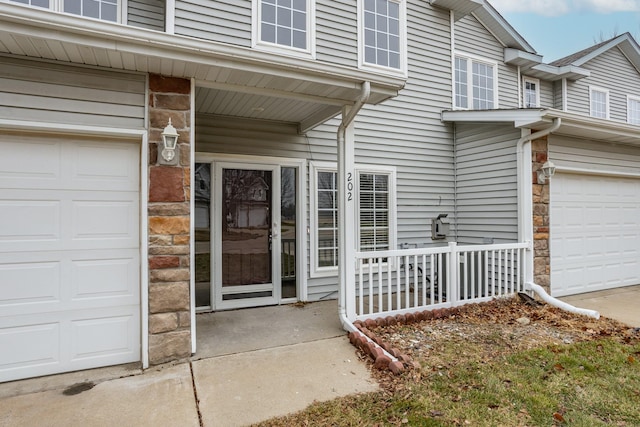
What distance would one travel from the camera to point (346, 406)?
2.53 m

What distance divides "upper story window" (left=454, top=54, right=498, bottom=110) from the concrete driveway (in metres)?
3.91

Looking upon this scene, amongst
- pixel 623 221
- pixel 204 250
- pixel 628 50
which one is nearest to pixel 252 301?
pixel 204 250

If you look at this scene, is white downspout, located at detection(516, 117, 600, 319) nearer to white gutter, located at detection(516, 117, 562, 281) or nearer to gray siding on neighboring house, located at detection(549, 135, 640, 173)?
white gutter, located at detection(516, 117, 562, 281)

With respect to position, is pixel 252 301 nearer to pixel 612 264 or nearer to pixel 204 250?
pixel 204 250

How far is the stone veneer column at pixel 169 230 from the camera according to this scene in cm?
313

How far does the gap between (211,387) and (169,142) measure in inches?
82.1

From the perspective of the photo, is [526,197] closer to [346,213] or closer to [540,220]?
[540,220]

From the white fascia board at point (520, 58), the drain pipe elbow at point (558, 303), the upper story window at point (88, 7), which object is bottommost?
the drain pipe elbow at point (558, 303)

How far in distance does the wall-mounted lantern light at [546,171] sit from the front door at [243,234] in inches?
144

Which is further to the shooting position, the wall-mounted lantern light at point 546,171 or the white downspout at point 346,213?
the wall-mounted lantern light at point 546,171

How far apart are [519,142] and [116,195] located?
5.23 meters

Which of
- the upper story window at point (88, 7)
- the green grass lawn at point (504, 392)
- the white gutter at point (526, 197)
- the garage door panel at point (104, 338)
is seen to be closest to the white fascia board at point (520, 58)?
the white gutter at point (526, 197)

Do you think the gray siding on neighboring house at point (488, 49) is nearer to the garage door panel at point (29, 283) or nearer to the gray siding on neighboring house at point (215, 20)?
the gray siding on neighboring house at point (215, 20)

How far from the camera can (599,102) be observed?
9250 millimetres
